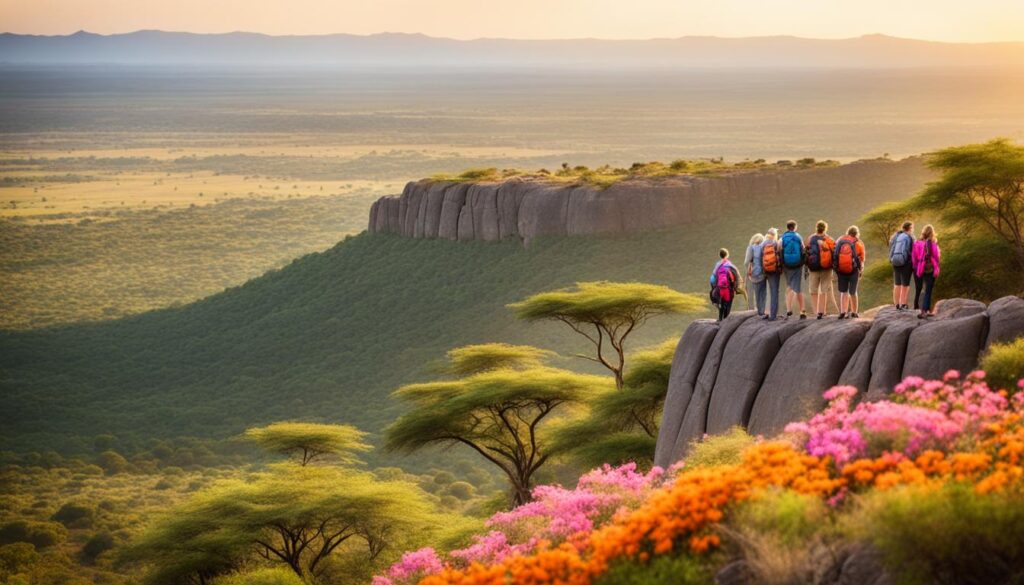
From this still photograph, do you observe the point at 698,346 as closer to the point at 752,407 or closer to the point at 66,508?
the point at 752,407

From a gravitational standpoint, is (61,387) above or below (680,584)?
below

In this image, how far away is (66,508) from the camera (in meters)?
54.8

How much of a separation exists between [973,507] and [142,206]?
575 feet

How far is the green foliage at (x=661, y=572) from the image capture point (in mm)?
15258

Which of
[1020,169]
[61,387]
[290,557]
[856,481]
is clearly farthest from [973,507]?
[61,387]

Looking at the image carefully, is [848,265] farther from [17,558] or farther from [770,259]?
[17,558]

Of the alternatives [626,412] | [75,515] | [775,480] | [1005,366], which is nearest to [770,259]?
[1005,366]

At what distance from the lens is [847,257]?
24.4 metres

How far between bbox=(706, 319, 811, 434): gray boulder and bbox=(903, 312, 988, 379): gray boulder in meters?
3.32

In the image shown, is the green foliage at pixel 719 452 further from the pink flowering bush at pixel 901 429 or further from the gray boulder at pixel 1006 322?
the gray boulder at pixel 1006 322

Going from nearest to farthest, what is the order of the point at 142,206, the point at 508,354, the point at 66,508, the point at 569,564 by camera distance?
the point at 569,564, the point at 508,354, the point at 66,508, the point at 142,206

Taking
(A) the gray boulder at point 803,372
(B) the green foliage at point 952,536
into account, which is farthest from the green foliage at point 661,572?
(A) the gray boulder at point 803,372

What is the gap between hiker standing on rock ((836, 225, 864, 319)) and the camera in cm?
2439

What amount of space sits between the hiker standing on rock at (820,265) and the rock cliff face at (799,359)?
74cm
